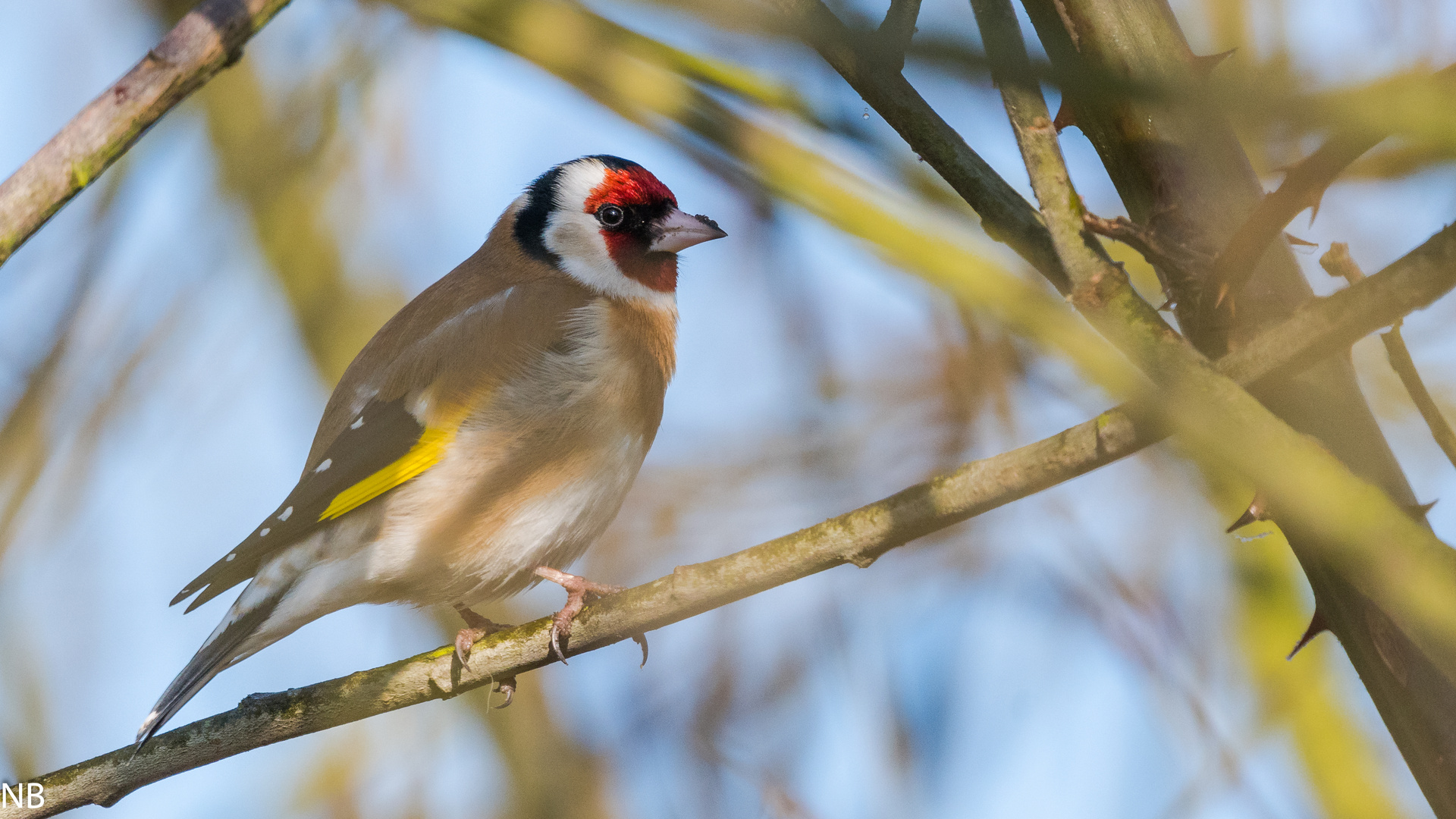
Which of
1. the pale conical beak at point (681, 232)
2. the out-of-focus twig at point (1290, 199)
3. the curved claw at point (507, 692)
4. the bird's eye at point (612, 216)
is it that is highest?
the bird's eye at point (612, 216)

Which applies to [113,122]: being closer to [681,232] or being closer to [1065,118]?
[1065,118]

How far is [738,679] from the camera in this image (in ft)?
12.9

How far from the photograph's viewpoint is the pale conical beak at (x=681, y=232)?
4352 millimetres

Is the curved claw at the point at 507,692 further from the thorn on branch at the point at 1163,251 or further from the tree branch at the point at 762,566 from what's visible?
the thorn on branch at the point at 1163,251

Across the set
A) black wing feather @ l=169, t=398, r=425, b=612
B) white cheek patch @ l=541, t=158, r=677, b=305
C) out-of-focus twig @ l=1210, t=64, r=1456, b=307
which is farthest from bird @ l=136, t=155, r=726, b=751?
out-of-focus twig @ l=1210, t=64, r=1456, b=307

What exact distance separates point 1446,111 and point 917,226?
137cm

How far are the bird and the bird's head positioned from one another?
38 centimetres

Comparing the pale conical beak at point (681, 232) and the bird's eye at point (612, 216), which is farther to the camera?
the bird's eye at point (612, 216)

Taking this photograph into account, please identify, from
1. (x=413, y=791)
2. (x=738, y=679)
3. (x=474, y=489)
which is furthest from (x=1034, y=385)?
(x=413, y=791)

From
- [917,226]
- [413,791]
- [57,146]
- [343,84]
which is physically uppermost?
[343,84]

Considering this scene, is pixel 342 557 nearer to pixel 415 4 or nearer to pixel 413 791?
pixel 413 791

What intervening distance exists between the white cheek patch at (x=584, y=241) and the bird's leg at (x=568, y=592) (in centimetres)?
114

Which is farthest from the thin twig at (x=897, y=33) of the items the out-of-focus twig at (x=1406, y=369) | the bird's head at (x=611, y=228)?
the bird's head at (x=611, y=228)

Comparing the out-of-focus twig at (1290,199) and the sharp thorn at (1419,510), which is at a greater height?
the out-of-focus twig at (1290,199)
